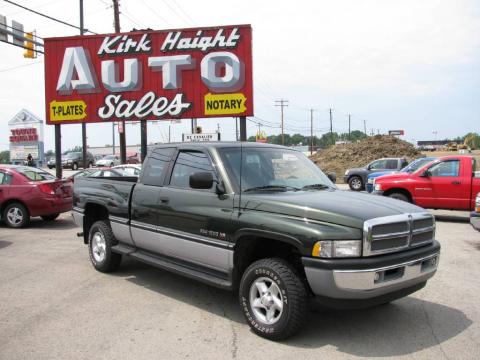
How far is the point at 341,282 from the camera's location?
12.6ft

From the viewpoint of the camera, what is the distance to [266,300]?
4.32 meters

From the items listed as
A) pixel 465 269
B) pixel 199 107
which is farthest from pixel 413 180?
pixel 199 107

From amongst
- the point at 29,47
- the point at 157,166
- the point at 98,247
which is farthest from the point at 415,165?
the point at 29,47

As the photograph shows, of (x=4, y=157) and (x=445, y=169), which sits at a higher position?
(x=445, y=169)

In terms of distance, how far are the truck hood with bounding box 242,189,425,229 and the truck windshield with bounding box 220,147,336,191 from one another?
0.23m

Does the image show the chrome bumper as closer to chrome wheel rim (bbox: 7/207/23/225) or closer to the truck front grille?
the truck front grille

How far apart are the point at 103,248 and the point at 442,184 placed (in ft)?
29.8

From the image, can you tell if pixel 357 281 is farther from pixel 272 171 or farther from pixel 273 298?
pixel 272 171

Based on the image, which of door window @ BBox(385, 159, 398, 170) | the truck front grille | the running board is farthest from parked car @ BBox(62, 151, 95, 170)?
the truck front grille

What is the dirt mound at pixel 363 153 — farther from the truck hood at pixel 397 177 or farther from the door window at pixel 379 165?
the truck hood at pixel 397 177

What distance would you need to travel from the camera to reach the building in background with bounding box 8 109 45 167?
2936 cm

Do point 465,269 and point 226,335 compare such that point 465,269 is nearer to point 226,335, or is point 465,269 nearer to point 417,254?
point 417,254

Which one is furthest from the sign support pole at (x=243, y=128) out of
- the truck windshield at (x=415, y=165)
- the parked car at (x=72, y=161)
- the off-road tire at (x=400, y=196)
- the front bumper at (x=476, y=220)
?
the parked car at (x=72, y=161)

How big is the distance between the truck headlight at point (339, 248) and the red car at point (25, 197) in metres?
9.00
